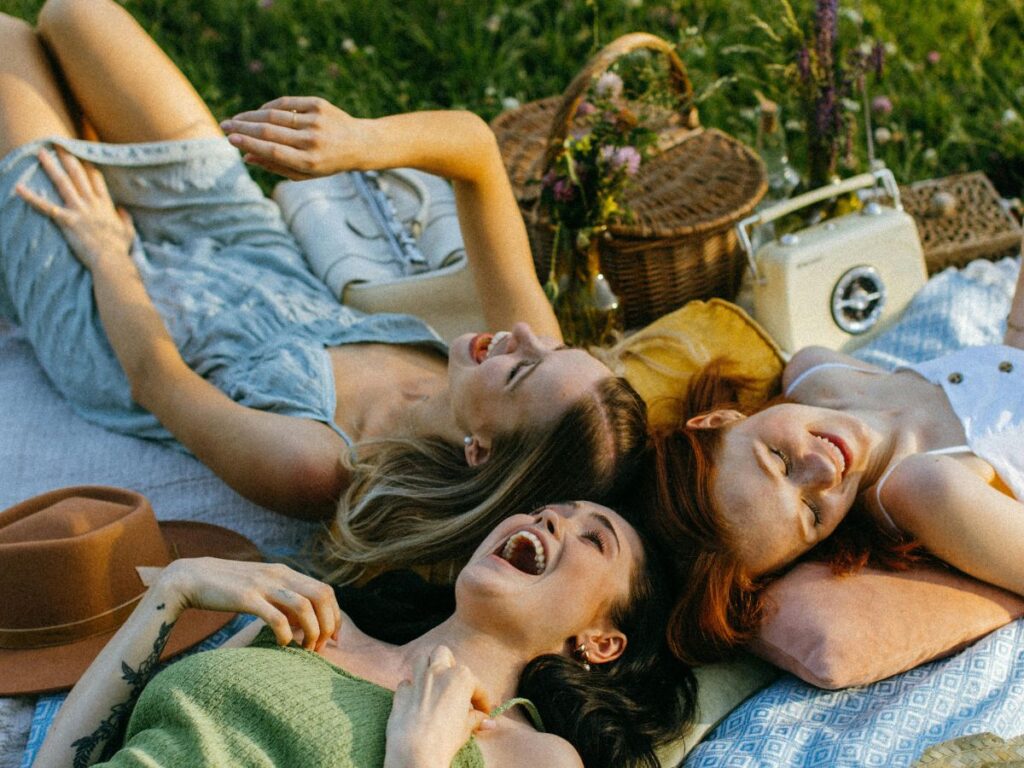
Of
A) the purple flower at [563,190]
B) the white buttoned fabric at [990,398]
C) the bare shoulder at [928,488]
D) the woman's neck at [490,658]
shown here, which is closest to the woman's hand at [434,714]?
the woman's neck at [490,658]

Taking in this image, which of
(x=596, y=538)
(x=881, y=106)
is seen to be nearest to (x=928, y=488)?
(x=596, y=538)

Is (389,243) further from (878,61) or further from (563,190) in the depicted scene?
(878,61)

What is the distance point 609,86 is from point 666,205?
483 millimetres

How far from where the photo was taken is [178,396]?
10.5 feet

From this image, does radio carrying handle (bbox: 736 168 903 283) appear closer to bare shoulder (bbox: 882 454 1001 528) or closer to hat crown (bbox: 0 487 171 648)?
bare shoulder (bbox: 882 454 1001 528)

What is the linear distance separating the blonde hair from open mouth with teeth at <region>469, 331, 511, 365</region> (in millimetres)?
256

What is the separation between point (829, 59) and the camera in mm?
4043

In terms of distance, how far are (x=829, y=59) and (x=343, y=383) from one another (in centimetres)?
214

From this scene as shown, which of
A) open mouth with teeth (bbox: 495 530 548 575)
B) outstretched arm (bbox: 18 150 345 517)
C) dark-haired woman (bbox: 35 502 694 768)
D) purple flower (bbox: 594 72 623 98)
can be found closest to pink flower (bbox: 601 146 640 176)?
purple flower (bbox: 594 72 623 98)

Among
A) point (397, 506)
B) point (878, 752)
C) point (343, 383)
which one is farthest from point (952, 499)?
point (343, 383)

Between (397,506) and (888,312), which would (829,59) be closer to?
(888,312)

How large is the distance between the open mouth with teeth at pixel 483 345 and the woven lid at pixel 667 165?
971 millimetres

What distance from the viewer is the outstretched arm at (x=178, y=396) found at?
3016mm

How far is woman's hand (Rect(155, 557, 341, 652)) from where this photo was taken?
2.20 meters
